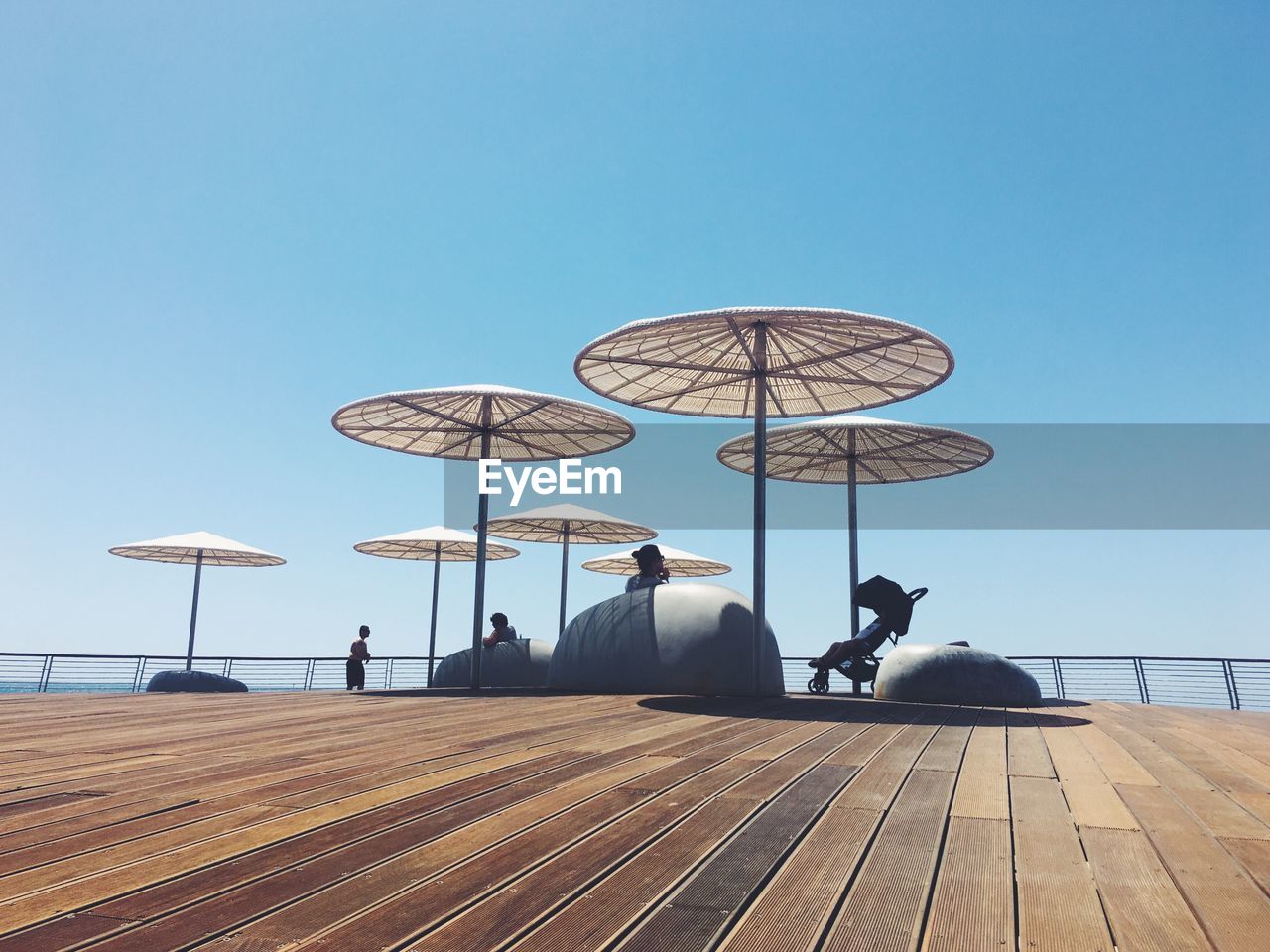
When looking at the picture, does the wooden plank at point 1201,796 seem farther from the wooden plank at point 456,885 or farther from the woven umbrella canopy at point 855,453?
the woven umbrella canopy at point 855,453

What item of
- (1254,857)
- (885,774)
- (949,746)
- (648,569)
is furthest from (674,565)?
(1254,857)

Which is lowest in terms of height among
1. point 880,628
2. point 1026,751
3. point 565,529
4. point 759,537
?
point 1026,751

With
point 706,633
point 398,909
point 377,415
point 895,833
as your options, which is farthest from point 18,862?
point 377,415

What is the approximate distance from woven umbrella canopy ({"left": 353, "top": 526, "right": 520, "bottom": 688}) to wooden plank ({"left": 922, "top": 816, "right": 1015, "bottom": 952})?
58.9 ft

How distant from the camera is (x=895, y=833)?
8.92ft

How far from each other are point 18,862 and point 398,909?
3.72 ft

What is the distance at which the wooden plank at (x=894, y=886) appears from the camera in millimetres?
1753

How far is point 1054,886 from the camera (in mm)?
2174

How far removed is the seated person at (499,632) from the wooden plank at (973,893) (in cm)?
1279

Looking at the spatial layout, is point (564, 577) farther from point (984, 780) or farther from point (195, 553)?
point (984, 780)

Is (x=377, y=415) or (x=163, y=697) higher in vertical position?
(x=377, y=415)

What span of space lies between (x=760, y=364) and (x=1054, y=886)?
8937 mm

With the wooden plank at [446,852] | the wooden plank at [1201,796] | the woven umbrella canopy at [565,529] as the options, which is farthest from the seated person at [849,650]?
the wooden plank at [446,852]

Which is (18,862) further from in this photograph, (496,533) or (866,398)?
(496,533)
